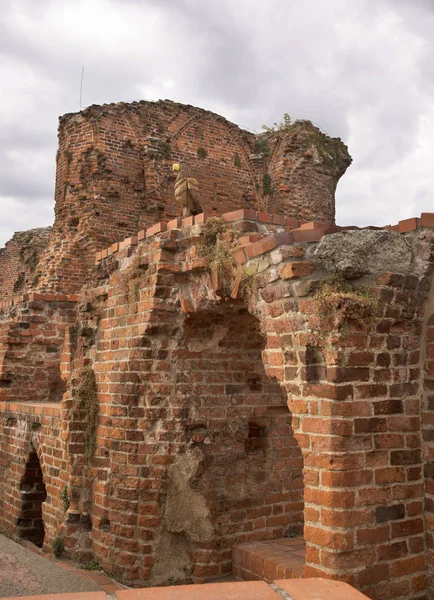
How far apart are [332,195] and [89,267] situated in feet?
22.4

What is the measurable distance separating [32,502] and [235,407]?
3.51 metres

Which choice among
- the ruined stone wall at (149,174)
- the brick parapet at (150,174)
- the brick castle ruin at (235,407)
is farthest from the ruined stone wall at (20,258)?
the brick castle ruin at (235,407)

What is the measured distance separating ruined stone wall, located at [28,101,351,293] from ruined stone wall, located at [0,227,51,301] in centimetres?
506

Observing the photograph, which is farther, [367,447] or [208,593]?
[367,447]

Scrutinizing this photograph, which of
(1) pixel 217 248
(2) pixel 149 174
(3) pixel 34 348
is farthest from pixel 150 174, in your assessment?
(1) pixel 217 248

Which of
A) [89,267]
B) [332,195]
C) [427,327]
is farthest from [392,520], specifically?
[332,195]

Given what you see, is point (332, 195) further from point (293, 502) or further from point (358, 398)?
point (358, 398)

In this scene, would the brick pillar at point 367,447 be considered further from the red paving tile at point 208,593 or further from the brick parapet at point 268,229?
the red paving tile at point 208,593

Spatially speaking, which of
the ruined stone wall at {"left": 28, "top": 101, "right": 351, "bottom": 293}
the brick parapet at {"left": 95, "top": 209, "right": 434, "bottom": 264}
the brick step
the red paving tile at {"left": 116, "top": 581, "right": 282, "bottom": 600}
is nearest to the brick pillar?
the brick parapet at {"left": 95, "top": 209, "right": 434, "bottom": 264}

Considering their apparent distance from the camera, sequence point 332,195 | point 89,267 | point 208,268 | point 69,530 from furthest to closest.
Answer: point 332,195 → point 89,267 → point 69,530 → point 208,268

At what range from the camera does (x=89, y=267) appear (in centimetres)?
1169

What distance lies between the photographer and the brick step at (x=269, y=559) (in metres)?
4.48

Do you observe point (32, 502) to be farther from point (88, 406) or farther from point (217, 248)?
point (217, 248)

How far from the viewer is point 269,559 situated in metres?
4.71
